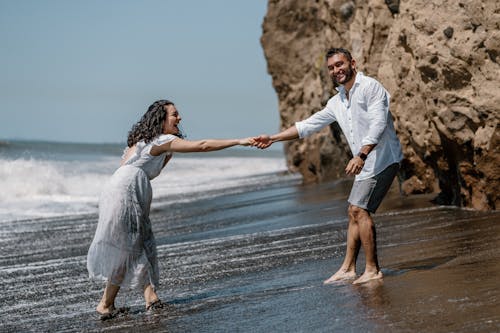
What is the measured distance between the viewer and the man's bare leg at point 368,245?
23.0 feet

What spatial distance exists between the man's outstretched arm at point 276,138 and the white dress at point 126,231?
4.27 ft

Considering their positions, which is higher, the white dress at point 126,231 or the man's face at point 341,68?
the man's face at point 341,68

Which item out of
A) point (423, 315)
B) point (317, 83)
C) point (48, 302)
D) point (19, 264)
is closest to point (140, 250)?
point (48, 302)

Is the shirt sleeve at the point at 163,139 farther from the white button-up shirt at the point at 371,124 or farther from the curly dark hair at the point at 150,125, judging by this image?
the white button-up shirt at the point at 371,124

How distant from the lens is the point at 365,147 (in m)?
7.03

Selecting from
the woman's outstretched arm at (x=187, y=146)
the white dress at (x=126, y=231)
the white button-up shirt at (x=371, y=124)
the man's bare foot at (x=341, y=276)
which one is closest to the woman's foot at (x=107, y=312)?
the white dress at (x=126, y=231)

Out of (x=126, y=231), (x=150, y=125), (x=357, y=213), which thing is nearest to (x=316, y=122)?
(x=357, y=213)

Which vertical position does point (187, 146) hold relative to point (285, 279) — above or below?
above

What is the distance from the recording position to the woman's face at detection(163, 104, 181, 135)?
7371 mm

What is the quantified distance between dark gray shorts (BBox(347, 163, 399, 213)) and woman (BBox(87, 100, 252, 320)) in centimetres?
124

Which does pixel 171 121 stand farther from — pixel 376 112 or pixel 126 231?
pixel 376 112

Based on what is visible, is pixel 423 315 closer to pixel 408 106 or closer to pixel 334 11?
pixel 408 106

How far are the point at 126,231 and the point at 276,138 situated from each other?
182 cm

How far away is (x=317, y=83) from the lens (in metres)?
25.4
